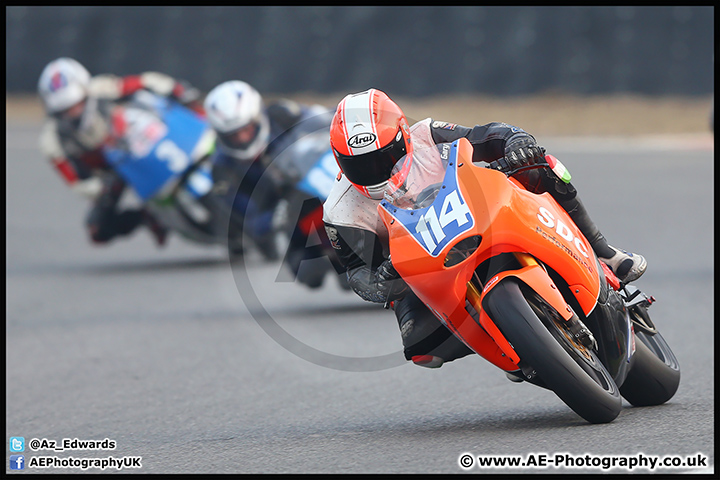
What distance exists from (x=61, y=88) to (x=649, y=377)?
27.5 ft

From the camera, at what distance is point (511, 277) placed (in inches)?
159

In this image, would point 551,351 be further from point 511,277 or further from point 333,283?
point 333,283

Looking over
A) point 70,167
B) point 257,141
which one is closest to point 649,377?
point 257,141

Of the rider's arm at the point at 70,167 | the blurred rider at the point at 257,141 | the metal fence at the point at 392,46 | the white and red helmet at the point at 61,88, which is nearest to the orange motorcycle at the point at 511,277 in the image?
the blurred rider at the point at 257,141

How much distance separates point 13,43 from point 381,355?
16352 millimetres

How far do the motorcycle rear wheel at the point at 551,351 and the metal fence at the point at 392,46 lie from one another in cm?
1386

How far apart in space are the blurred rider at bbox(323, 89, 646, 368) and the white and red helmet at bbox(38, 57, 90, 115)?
761cm

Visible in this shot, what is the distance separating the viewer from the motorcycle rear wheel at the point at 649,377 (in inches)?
181

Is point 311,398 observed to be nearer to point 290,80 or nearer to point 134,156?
point 134,156

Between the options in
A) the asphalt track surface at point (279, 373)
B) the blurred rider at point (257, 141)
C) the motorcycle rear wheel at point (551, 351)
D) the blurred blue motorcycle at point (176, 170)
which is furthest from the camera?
the blurred blue motorcycle at point (176, 170)

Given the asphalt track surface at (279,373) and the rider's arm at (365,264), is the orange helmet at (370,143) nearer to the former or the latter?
the rider's arm at (365,264)

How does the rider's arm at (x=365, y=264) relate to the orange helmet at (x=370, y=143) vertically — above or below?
below

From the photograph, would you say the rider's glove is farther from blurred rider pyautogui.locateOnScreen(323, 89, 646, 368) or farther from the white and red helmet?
the white and red helmet

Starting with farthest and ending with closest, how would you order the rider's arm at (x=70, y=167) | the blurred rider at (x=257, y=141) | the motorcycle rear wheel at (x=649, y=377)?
the rider's arm at (x=70, y=167)
the blurred rider at (x=257, y=141)
the motorcycle rear wheel at (x=649, y=377)
